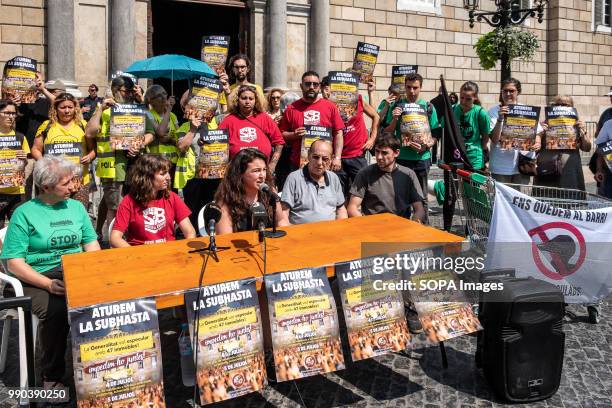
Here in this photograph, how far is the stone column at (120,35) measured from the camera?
1200cm

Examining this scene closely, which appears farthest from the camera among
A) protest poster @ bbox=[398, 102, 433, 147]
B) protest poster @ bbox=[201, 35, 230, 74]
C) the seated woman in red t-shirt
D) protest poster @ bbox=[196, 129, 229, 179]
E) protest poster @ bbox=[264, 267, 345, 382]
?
protest poster @ bbox=[201, 35, 230, 74]

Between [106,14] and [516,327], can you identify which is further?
[106,14]

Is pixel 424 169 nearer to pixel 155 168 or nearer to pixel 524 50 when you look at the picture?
pixel 155 168

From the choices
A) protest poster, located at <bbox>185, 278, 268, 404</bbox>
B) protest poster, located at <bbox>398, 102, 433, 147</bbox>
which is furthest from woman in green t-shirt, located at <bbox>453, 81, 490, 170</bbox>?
protest poster, located at <bbox>185, 278, 268, 404</bbox>

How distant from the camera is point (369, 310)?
144 inches

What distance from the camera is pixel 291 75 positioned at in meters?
14.5

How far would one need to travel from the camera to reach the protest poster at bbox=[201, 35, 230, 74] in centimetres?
824

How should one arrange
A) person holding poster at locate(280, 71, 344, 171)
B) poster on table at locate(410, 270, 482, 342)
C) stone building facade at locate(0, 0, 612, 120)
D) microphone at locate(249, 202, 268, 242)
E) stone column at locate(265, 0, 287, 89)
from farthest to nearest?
stone column at locate(265, 0, 287, 89) → stone building facade at locate(0, 0, 612, 120) → person holding poster at locate(280, 71, 344, 171) → poster on table at locate(410, 270, 482, 342) → microphone at locate(249, 202, 268, 242)

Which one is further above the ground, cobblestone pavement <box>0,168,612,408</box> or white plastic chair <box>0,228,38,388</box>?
white plastic chair <box>0,228,38,388</box>

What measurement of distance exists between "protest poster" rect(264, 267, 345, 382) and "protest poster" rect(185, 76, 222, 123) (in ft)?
10.6

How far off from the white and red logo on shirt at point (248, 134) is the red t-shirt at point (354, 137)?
4.67 ft

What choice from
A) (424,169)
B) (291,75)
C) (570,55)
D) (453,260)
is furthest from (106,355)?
(570,55)

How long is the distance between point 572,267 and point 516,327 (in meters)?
1.43

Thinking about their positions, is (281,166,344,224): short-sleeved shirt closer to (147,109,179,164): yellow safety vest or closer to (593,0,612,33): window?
(147,109,179,164): yellow safety vest
